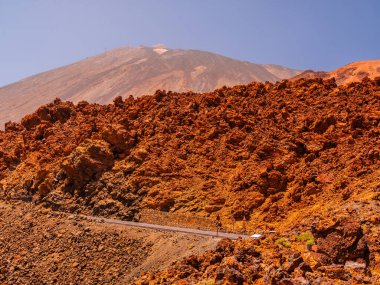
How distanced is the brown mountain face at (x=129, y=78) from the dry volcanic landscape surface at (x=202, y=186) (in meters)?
57.9

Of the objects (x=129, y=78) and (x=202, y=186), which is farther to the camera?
(x=129, y=78)

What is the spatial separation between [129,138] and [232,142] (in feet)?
21.9

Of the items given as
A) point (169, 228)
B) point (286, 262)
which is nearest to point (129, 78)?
point (169, 228)

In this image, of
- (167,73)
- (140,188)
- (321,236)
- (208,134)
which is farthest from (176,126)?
(167,73)

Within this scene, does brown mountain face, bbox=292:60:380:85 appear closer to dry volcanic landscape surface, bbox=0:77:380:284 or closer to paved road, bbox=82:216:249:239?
dry volcanic landscape surface, bbox=0:77:380:284

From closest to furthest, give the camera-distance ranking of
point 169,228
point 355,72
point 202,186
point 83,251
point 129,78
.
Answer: point 83,251, point 169,228, point 202,186, point 355,72, point 129,78

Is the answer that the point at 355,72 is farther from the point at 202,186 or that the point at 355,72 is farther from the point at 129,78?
the point at 129,78

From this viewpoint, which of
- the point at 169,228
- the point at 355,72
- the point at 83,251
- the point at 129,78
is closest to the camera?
the point at 83,251

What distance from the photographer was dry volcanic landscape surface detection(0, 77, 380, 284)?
13629mm

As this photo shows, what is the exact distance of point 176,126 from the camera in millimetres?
30141

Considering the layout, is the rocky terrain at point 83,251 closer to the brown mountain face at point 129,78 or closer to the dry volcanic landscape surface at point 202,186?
the dry volcanic landscape surface at point 202,186

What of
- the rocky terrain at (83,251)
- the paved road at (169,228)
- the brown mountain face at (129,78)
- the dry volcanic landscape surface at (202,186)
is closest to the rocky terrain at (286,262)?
the dry volcanic landscape surface at (202,186)

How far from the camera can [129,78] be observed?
107 metres

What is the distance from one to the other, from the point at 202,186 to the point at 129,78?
279 ft
